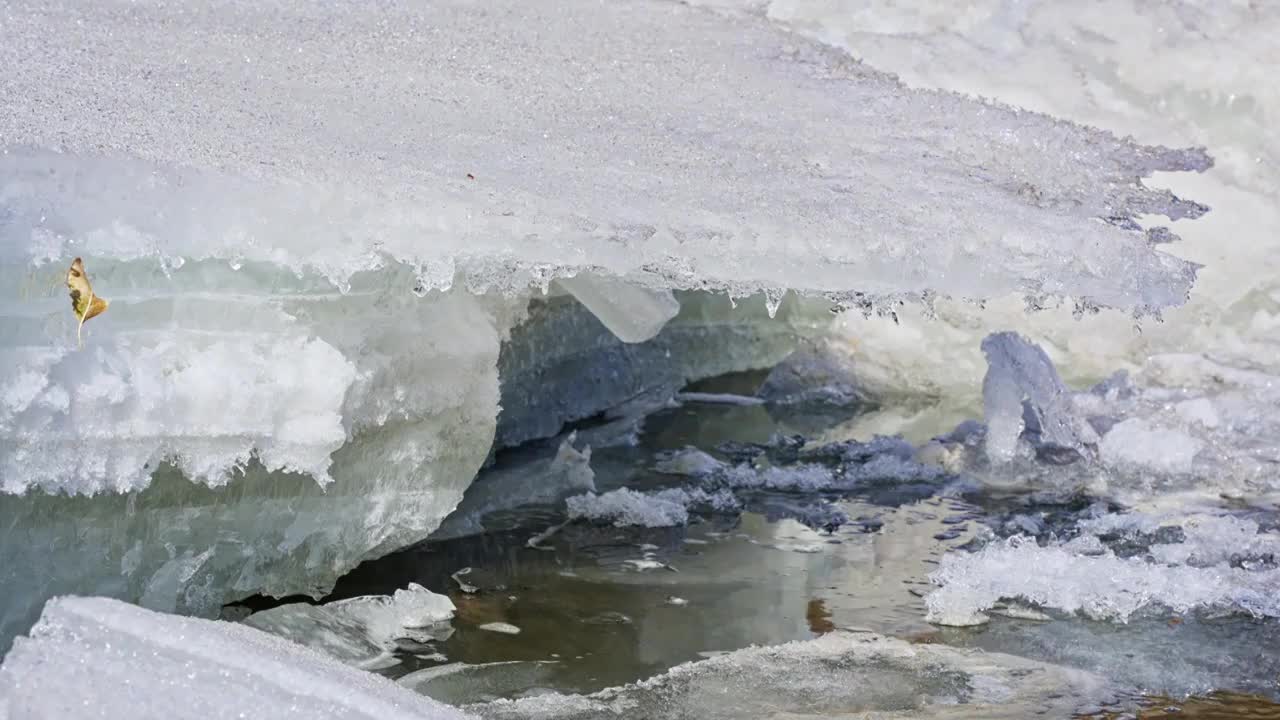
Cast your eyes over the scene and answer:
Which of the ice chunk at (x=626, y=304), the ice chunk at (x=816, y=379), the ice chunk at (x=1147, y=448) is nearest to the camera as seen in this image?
the ice chunk at (x=626, y=304)

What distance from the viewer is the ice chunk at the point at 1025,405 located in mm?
5000

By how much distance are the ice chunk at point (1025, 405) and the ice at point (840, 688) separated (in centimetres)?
214

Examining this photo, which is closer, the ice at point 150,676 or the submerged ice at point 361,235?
the ice at point 150,676

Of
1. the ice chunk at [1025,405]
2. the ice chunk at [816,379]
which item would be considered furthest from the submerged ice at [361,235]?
the ice chunk at [816,379]

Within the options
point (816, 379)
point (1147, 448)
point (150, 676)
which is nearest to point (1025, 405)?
point (1147, 448)

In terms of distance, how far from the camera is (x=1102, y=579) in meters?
3.42

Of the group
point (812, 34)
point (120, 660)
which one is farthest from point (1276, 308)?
point (120, 660)

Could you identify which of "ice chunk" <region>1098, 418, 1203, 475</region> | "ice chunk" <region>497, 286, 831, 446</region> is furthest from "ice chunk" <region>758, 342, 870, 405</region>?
"ice chunk" <region>1098, 418, 1203, 475</region>

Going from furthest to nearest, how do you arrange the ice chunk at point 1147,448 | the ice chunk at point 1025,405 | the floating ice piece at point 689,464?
the ice chunk at point 1025,405
the ice chunk at point 1147,448
the floating ice piece at point 689,464

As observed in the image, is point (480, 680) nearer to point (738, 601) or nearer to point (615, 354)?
point (738, 601)

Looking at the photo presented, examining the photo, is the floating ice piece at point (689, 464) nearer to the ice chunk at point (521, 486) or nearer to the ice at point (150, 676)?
the ice chunk at point (521, 486)

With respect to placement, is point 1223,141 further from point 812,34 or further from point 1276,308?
point 812,34

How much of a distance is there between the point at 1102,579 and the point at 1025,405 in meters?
2.00

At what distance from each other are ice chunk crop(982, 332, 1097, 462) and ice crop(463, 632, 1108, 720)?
214 centimetres
